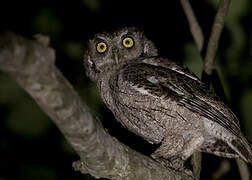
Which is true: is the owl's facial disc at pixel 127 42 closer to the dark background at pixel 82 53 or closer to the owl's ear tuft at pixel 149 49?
the owl's ear tuft at pixel 149 49

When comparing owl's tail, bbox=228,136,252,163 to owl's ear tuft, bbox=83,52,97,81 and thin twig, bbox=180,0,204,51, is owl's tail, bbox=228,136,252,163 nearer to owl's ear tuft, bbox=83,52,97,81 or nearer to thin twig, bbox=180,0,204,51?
thin twig, bbox=180,0,204,51

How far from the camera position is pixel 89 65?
9.88 ft

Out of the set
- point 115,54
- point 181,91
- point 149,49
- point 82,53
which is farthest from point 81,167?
point 82,53

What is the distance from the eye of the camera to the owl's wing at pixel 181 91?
2.38m

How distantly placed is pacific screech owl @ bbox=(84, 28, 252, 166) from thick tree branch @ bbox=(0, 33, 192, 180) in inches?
21.5

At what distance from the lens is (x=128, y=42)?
115 inches

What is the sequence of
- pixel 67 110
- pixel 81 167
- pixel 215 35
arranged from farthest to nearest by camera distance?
pixel 215 35 < pixel 81 167 < pixel 67 110

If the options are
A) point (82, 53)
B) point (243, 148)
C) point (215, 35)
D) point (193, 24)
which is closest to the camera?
point (243, 148)

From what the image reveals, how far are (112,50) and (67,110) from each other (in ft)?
5.11

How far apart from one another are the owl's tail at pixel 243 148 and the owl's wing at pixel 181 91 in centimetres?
9

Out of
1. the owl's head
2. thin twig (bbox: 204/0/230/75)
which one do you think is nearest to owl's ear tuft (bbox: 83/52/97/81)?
the owl's head

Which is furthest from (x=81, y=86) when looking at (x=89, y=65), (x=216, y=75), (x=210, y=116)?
(x=210, y=116)

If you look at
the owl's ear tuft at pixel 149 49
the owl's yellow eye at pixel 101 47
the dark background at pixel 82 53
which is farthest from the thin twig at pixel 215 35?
the dark background at pixel 82 53

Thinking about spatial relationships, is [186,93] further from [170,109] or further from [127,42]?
[127,42]
